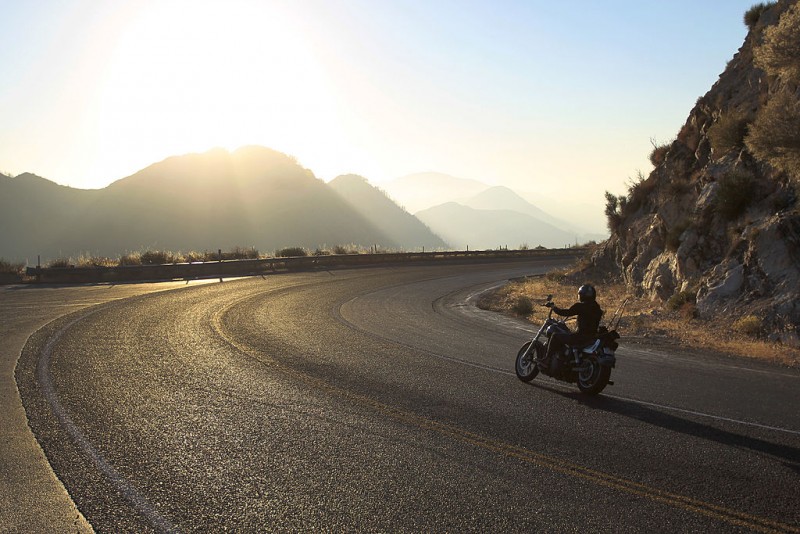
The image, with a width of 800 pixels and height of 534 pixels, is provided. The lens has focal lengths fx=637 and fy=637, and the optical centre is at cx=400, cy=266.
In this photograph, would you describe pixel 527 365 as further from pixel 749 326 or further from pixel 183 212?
pixel 183 212

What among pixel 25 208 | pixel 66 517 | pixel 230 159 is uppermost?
pixel 230 159

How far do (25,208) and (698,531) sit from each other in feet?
587

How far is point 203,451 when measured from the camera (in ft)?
20.5

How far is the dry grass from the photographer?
11.9 m

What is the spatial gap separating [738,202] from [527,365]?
10766 millimetres

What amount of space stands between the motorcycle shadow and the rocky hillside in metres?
6.14

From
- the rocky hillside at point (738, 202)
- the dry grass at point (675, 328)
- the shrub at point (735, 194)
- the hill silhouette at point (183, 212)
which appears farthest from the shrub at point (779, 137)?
the hill silhouette at point (183, 212)

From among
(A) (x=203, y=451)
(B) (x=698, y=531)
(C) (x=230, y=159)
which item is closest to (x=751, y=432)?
(B) (x=698, y=531)

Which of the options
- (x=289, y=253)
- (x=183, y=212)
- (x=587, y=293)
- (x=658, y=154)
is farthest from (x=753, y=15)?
(x=183, y=212)

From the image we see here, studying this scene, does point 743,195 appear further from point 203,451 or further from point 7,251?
point 7,251

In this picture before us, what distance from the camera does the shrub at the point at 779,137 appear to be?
50.1ft

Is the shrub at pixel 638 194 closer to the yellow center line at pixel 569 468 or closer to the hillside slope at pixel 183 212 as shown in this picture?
the yellow center line at pixel 569 468

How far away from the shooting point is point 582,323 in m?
9.15

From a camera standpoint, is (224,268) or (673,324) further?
(224,268)
